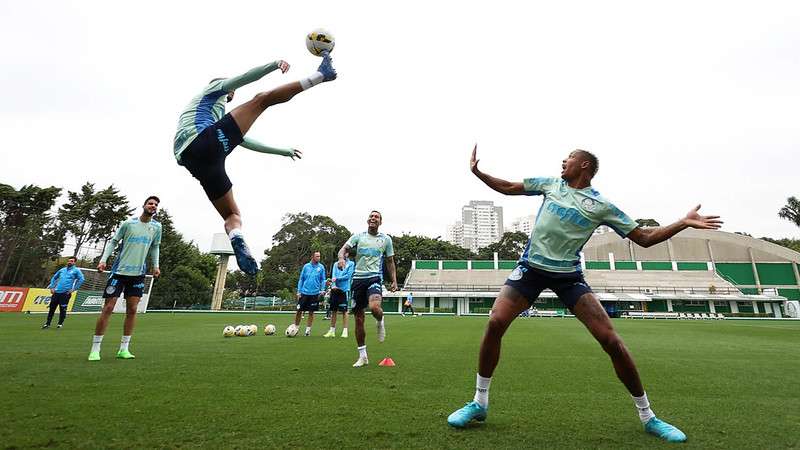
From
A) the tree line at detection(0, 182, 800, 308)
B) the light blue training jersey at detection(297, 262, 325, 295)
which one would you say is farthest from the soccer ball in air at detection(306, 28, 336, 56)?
the tree line at detection(0, 182, 800, 308)

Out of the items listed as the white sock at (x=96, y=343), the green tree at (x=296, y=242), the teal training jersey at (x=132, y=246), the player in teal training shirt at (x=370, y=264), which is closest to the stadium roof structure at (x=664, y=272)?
the green tree at (x=296, y=242)

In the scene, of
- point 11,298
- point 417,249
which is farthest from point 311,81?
point 417,249

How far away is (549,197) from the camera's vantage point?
385cm

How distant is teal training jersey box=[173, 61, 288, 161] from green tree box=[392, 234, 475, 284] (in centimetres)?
7629

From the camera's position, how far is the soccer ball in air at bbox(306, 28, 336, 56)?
4539 mm

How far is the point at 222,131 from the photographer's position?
12.6 ft

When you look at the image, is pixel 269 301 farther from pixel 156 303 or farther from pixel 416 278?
pixel 416 278

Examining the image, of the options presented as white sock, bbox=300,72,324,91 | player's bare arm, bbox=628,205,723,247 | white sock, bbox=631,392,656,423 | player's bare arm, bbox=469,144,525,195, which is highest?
white sock, bbox=300,72,324,91

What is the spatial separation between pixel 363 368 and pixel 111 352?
15.3 feet

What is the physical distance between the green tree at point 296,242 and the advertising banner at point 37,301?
157ft

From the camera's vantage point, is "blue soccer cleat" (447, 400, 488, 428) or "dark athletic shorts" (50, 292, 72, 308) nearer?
"blue soccer cleat" (447, 400, 488, 428)

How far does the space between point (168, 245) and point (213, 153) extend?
59.8 metres

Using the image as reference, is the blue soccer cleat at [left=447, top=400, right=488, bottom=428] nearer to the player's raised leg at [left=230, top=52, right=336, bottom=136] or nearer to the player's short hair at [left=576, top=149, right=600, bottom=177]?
the player's short hair at [left=576, top=149, right=600, bottom=177]

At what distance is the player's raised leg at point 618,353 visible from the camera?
3.21m
